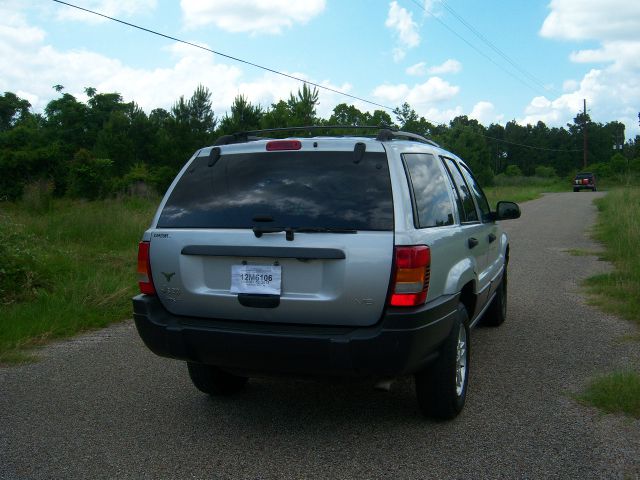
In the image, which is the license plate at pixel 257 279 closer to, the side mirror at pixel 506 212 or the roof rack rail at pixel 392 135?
the roof rack rail at pixel 392 135

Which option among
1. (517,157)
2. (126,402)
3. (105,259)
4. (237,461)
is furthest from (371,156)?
(517,157)

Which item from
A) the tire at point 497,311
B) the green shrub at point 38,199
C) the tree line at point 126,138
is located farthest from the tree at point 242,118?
the tire at point 497,311

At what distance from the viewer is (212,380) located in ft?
A: 14.6

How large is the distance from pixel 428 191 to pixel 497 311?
9.84ft

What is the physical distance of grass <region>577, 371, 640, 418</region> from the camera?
4094 mm

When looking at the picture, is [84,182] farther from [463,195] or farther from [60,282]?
[463,195]

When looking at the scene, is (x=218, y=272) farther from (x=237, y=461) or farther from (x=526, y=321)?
(x=526, y=321)

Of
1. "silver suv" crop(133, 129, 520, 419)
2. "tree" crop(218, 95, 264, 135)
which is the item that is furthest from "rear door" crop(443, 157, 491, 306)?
"tree" crop(218, 95, 264, 135)

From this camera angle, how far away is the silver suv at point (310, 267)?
3365 mm

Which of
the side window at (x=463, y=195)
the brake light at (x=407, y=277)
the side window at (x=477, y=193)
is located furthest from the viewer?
the side window at (x=477, y=193)

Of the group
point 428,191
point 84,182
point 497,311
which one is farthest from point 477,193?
point 84,182

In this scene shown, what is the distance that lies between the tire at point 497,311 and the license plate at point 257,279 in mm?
3618

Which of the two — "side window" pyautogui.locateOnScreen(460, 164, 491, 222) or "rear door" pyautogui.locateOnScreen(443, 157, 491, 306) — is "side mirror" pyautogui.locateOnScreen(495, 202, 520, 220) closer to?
"side window" pyautogui.locateOnScreen(460, 164, 491, 222)

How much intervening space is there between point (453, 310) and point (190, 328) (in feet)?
5.22
